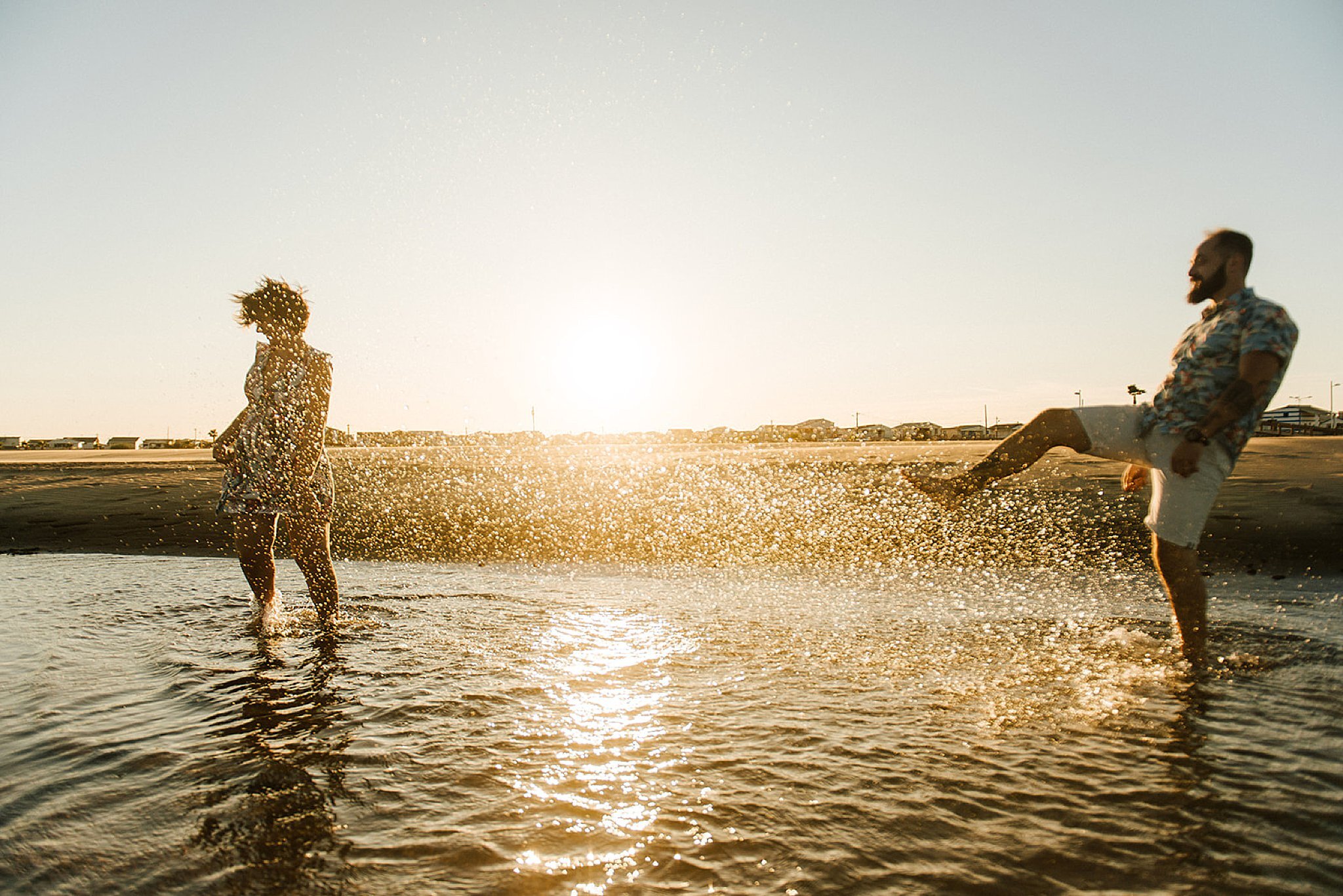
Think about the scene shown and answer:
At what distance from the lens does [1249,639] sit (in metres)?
4.84

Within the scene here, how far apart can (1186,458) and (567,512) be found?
992 cm

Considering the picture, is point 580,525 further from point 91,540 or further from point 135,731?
point 135,731

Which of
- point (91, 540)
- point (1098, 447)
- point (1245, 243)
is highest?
point (1245, 243)

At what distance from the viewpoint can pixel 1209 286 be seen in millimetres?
4273

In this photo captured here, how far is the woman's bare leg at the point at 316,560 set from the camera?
5445 mm

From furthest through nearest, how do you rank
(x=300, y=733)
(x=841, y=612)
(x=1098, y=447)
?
(x=841, y=612), (x=1098, y=447), (x=300, y=733)

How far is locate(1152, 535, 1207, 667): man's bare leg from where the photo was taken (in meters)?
4.38

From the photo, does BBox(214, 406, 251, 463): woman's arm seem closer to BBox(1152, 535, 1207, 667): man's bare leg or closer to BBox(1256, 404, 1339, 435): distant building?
BBox(1152, 535, 1207, 667): man's bare leg

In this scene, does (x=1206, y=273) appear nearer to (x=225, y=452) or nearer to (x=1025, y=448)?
(x=1025, y=448)

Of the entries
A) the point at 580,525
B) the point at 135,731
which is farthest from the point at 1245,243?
the point at 580,525

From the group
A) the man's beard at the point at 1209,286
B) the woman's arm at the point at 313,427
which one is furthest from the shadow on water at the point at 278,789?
the man's beard at the point at 1209,286

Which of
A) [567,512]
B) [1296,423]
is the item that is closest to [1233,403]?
[567,512]

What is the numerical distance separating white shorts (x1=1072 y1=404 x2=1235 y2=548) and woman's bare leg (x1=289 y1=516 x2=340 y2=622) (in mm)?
4978

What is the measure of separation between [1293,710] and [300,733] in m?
4.36
